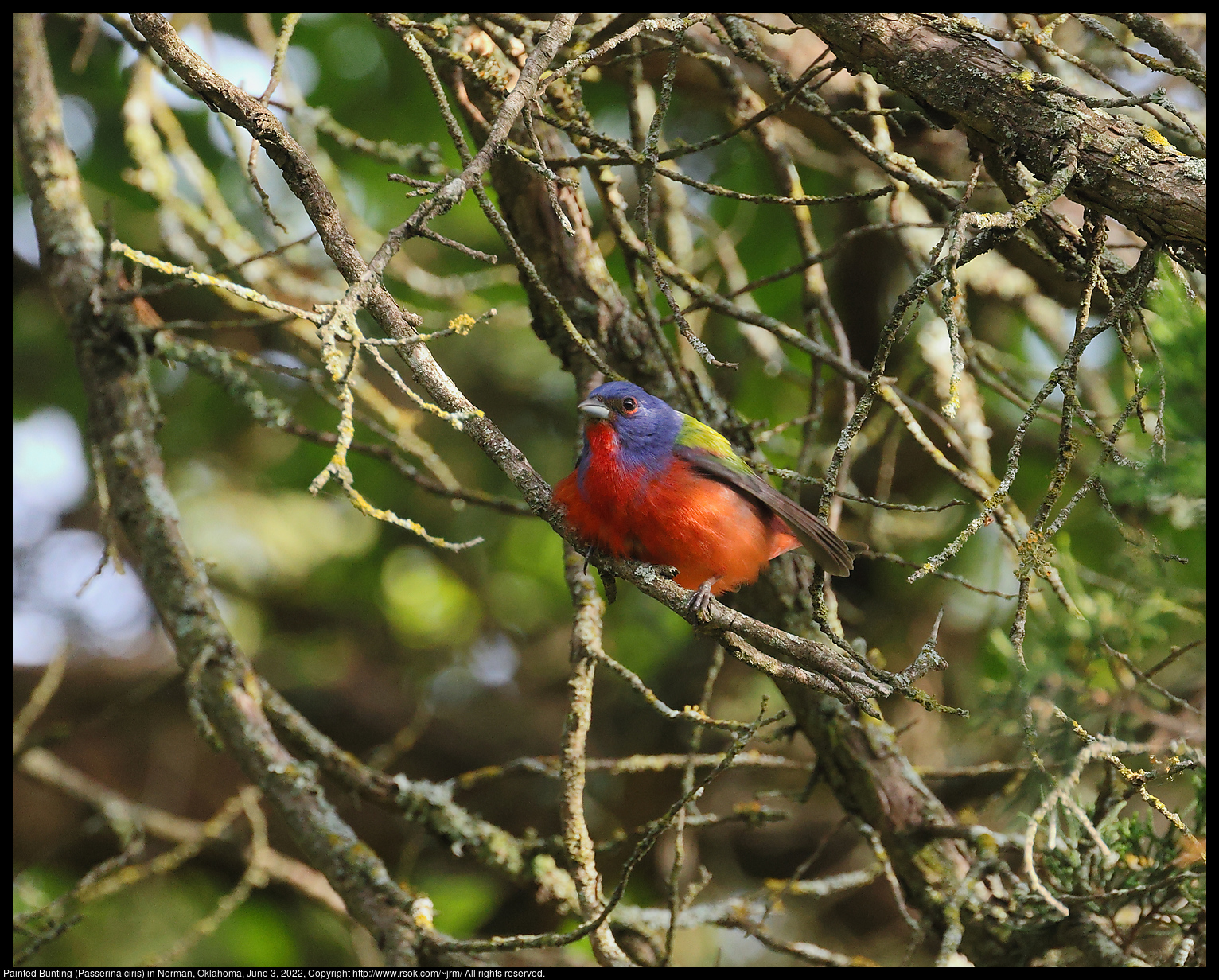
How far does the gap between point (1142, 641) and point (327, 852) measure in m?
3.23

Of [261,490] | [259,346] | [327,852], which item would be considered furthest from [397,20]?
[261,490]

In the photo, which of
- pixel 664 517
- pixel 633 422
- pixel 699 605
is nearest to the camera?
pixel 699 605

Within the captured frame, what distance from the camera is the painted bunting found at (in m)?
3.31

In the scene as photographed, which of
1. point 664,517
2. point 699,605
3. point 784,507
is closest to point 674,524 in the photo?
point 664,517

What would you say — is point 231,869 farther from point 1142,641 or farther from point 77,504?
point 1142,641

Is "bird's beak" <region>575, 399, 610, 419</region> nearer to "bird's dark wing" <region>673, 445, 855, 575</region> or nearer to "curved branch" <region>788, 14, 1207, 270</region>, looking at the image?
"bird's dark wing" <region>673, 445, 855, 575</region>

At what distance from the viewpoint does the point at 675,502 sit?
342 centimetres

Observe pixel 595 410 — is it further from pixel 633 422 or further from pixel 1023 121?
pixel 1023 121

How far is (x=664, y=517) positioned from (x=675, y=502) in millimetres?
85

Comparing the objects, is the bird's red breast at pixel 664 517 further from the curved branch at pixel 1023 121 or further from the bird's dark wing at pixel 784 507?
the curved branch at pixel 1023 121

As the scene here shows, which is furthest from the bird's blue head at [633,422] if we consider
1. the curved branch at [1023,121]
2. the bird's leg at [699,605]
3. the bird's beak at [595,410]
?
the curved branch at [1023,121]

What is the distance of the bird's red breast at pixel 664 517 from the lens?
3297mm

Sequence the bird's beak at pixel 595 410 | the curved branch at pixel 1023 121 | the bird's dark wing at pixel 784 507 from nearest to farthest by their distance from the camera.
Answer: the curved branch at pixel 1023 121
the bird's dark wing at pixel 784 507
the bird's beak at pixel 595 410

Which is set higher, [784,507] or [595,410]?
[595,410]
